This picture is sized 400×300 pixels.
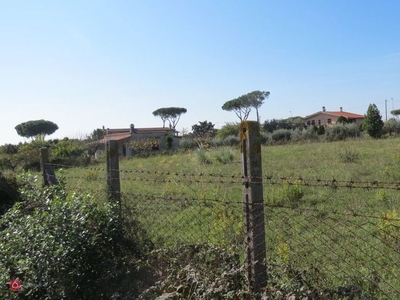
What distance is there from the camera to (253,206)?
2574 mm

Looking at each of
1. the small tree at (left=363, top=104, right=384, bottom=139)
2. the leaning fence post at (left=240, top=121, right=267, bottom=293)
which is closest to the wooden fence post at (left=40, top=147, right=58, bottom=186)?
the leaning fence post at (left=240, top=121, right=267, bottom=293)

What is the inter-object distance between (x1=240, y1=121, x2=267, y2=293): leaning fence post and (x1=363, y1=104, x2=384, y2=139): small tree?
93.5 ft

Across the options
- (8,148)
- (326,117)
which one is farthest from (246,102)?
(8,148)

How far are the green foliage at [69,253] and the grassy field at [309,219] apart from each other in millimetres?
459

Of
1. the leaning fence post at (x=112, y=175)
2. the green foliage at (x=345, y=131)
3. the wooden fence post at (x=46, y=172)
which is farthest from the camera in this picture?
the green foliage at (x=345, y=131)

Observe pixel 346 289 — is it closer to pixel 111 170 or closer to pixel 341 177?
pixel 111 170

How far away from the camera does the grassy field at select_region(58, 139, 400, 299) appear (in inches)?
120

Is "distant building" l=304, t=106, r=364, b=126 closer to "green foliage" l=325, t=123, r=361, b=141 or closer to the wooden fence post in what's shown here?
"green foliage" l=325, t=123, r=361, b=141

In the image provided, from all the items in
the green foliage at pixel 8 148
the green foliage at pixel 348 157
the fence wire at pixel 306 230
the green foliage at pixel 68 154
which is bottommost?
the fence wire at pixel 306 230

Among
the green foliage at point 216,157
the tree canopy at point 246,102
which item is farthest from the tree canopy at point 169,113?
the green foliage at point 216,157

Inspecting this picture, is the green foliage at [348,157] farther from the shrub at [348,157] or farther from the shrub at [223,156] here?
the shrub at [223,156]

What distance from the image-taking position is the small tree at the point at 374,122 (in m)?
28.2

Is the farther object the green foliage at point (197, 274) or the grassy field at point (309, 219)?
the grassy field at point (309, 219)

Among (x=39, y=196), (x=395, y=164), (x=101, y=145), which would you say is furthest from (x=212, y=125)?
(x=39, y=196)
